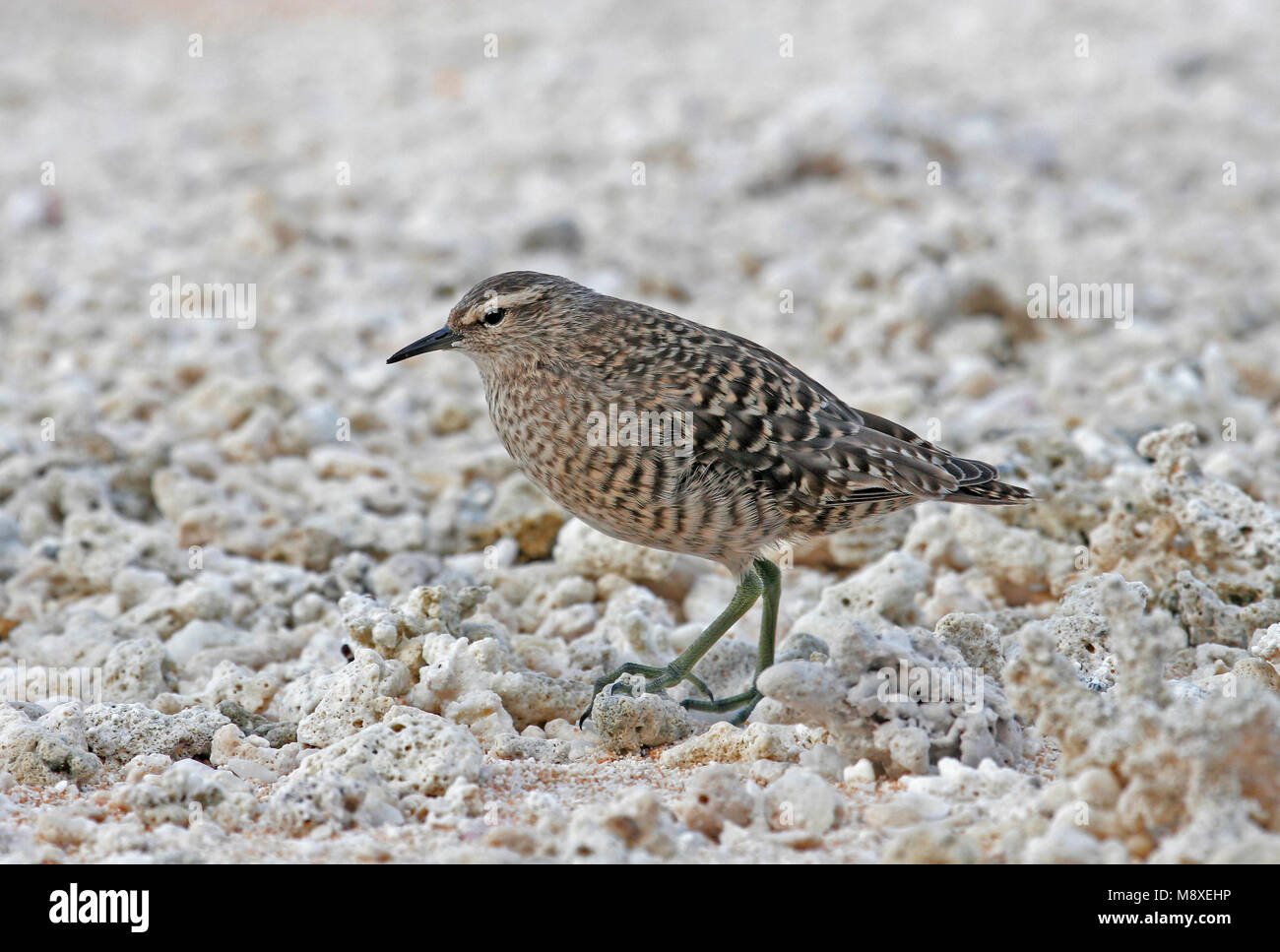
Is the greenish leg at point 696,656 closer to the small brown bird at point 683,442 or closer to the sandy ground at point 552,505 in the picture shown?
the small brown bird at point 683,442

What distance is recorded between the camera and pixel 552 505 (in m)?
6.28

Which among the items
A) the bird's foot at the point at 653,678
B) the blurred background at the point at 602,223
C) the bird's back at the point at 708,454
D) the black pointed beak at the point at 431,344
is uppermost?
the blurred background at the point at 602,223

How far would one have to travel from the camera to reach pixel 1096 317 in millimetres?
8398

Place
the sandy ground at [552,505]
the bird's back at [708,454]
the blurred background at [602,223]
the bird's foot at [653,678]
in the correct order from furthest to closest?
the blurred background at [602,223] < the bird's foot at [653,678] < the bird's back at [708,454] < the sandy ground at [552,505]

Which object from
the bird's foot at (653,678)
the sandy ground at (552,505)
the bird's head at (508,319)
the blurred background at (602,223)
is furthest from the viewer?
the blurred background at (602,223)

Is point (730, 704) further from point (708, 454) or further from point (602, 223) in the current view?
point (602, 223)

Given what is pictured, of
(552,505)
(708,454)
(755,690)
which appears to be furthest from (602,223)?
(755,690)

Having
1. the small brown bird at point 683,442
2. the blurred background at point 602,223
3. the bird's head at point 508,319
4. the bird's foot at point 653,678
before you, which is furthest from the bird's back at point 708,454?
the blurred background at point 602,223

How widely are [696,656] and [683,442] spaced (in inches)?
30.8

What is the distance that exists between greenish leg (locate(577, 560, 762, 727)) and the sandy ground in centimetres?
19

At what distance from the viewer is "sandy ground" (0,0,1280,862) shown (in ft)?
12.4

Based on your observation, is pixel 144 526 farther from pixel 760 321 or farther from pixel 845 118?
pixel 845 118

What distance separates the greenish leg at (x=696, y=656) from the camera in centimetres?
484
